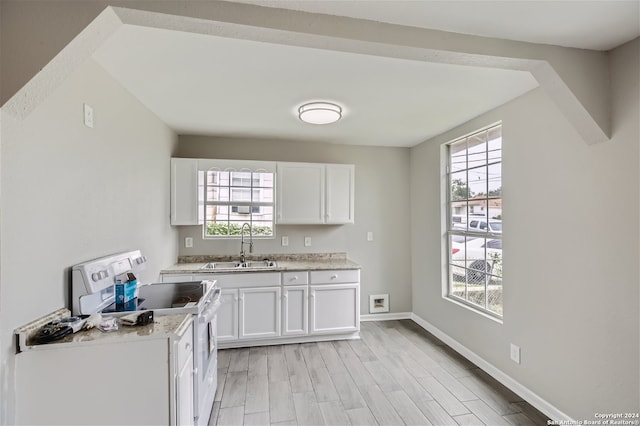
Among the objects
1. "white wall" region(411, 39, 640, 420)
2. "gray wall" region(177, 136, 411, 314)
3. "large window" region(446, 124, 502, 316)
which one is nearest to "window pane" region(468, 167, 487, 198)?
"large window" region(446, 124, 502, 316)

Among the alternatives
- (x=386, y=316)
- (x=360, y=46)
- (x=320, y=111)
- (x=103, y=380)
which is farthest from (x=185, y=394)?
(x=386, y=316)

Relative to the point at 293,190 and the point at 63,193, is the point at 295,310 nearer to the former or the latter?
the point at 293,190

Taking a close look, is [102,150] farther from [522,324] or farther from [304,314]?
[522,324]

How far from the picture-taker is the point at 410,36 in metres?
1.45

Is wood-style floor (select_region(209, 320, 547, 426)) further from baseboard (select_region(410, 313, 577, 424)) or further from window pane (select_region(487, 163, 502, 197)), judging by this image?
window pane (select_region(487, 163, 502, 197))

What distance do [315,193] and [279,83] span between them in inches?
67.3

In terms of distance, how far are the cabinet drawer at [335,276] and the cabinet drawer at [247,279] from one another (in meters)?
0.41

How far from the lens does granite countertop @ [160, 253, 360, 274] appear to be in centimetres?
314

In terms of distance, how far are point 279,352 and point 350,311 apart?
34.3 inches

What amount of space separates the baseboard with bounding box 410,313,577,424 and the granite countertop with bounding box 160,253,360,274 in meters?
1.24

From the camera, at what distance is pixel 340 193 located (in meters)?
3.78

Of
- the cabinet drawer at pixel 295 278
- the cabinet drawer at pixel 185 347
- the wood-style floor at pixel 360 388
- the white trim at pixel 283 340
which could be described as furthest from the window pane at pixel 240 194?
the cabinet drawer at pixel 185 347

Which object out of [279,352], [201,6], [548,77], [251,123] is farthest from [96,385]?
[548,77]

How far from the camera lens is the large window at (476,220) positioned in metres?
2.79
